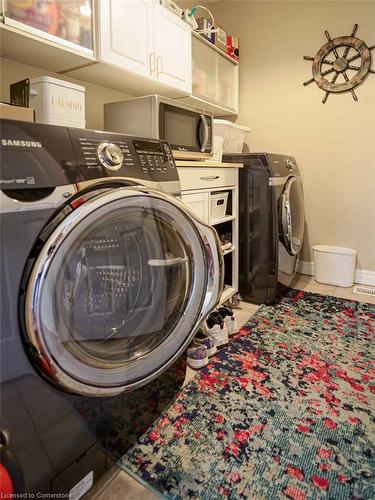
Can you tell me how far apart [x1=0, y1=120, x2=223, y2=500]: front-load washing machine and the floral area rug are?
16 cm

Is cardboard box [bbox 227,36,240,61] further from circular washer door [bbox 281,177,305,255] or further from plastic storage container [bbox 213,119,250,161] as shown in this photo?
circular washer door [bbox 281,177,305,255]

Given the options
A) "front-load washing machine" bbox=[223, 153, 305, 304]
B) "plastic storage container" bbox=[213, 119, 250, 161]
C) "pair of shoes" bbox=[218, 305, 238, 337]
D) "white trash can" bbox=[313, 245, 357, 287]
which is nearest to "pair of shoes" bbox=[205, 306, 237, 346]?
"pair of shoes" bbox=[218, 305, 238, 337]

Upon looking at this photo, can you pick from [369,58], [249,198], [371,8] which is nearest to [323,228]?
[249,198]

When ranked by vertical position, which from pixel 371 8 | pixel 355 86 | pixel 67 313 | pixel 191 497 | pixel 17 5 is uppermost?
pixel 371 8

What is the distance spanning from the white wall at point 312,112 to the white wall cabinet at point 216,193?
1.07 m

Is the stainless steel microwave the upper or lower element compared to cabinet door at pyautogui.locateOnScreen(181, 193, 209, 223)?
upper

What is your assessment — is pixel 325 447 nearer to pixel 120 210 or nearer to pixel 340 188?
pixel 120 210

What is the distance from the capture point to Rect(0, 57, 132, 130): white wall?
66.1 inches

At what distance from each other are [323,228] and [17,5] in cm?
271

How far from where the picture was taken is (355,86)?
2.71 meters

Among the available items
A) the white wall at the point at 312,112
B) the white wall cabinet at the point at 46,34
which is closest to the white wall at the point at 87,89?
the white wall cabinet at the point at 46,34

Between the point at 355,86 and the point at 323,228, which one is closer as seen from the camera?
the point at 355,86

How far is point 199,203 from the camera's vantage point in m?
1.90

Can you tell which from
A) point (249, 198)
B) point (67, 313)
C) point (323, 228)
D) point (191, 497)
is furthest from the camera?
point (323, 228)
